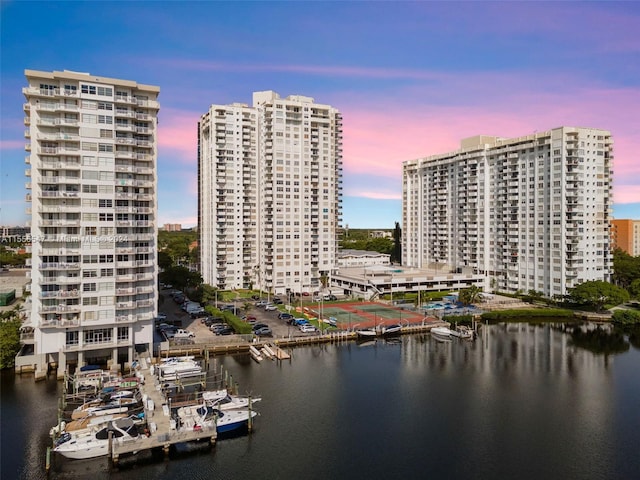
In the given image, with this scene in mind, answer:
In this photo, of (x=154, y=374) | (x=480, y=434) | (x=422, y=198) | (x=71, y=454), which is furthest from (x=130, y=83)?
(x=422, y=198)

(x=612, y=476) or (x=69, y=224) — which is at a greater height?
(x=69, y=224)

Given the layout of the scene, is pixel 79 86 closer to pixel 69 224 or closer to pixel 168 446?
pixel 69 224

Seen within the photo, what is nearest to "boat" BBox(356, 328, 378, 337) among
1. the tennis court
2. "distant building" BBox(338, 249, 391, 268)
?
the tennis court

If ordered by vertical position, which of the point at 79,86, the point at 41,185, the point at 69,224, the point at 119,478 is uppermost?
the point at 79,86

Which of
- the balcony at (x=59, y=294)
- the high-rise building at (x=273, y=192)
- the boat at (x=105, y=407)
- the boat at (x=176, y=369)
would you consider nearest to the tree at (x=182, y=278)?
the high-rise building at (x=273, y=192)

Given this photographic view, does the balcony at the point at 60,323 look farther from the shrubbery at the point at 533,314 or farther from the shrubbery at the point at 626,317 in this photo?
the shrubbery at the point at 626,317
